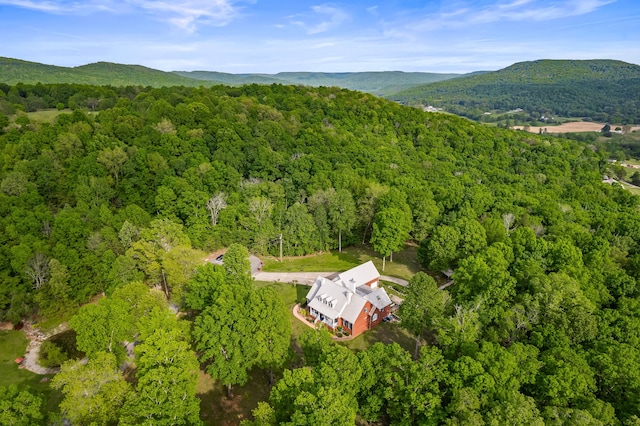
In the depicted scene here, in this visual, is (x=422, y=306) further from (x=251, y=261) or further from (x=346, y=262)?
(x=251, y=261)

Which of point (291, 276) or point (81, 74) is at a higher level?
point (81, 74)

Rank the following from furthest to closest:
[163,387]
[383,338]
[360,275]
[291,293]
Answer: [291,293], [360,275], [383,338], [163,387]

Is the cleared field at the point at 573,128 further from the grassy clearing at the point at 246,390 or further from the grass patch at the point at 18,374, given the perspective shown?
the grass patch at the point at 18,374

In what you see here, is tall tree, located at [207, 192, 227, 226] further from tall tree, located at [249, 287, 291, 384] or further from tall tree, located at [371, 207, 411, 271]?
tall tree, located at [249, 287, 291, 384]

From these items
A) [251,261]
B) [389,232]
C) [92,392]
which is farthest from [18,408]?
[389,232]

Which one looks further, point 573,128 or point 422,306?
point 573,128

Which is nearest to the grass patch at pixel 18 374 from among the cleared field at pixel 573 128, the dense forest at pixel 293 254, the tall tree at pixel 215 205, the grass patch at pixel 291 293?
the dense forest at pixel 293 254
